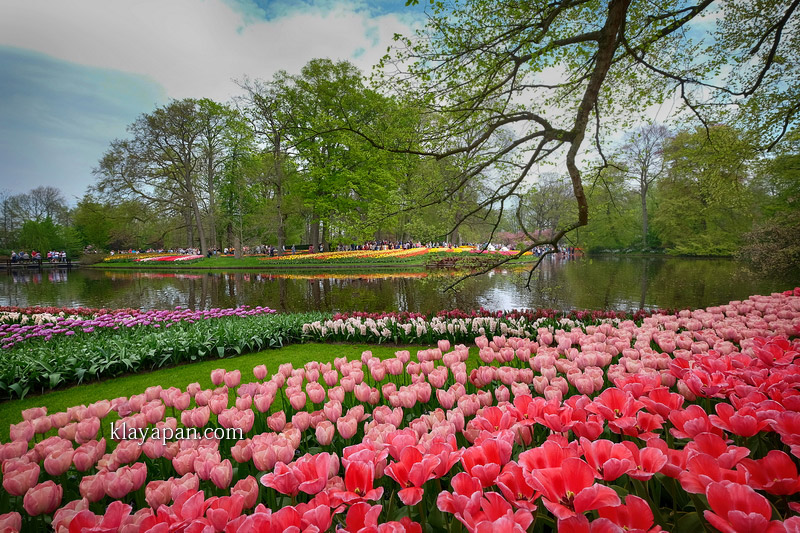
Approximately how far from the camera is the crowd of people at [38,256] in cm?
3988

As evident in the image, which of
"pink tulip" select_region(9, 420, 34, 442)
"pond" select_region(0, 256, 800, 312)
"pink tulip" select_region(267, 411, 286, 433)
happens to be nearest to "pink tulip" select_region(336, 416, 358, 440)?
"pink tulip" select_region(267, 411, 286, 433)

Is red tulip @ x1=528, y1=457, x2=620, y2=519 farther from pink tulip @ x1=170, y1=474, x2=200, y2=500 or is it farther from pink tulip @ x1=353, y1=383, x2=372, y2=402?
pink tulip @ x1=353, y1=383, x2=372, y2=402

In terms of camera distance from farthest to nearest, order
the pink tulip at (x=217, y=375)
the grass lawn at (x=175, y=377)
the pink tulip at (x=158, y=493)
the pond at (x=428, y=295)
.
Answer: the pond at (x=428, y=295)
the grass lawn at (x=175, y=377)
the pink tulip at (x=217, y=375)
the pink tulip at (x=158, y=493)

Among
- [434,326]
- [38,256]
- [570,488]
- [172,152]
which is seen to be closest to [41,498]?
[570,488]

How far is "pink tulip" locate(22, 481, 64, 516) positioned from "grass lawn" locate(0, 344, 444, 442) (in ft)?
10.4

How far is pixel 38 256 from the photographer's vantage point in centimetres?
4116

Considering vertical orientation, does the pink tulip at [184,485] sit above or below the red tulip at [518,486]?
below

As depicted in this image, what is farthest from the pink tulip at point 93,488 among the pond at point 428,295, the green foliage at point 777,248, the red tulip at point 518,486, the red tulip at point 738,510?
the green foliage at point 777,248

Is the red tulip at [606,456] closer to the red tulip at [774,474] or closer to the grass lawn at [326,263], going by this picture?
the red tulip at [774,474]

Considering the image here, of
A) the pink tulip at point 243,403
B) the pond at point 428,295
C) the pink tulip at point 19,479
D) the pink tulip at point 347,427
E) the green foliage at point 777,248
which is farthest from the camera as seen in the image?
the green foliage at point 777,248

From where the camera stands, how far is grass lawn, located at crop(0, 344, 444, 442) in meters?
4.09

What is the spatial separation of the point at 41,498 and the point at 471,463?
1425 millimetres

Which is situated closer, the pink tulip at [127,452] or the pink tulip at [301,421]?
the pink tulip at [127,452]

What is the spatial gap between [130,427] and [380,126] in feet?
15.7
